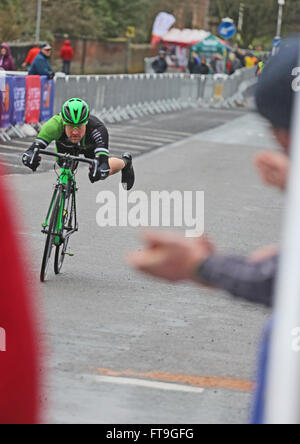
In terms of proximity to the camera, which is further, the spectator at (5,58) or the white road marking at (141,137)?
the spectator at (5,58)

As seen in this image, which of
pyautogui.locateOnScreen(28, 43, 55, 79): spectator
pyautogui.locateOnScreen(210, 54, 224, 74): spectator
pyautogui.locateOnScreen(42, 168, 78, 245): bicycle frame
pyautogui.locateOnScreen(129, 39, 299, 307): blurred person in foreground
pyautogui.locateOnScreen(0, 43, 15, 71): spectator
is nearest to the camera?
pyautogui.locateOnScreen(129, 39, 299, 307): blurred person in foreground

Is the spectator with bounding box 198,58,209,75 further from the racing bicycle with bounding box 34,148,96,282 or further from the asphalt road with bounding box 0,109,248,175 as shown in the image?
the racing bicycle with bounding box 34,148,96,282

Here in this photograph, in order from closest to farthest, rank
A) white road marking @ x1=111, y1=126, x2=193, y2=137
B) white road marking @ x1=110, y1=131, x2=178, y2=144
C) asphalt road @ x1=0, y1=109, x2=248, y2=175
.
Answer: asphalt road @ x1=0, y1=109, x2=248, y2=175 < white road marking @ x1=110, y1=131, x2=178, y2=144 < white road marking @ x1=111, y1=126, x2=193, y2=137

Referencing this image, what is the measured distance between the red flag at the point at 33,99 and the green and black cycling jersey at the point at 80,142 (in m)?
13.6

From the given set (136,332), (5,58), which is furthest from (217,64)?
(136,332)

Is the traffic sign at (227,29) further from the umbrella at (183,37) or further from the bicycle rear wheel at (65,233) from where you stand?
the bicycle rear wheel at (65,233)

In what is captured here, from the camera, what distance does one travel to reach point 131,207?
16.2 m

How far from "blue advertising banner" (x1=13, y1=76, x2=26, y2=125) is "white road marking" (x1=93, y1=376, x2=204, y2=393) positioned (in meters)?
16.4

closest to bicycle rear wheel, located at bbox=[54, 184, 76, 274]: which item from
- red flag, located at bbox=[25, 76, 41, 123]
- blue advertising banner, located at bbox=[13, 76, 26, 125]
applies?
blue advertising banner, located at bbox=[13, 76, 26, 125]

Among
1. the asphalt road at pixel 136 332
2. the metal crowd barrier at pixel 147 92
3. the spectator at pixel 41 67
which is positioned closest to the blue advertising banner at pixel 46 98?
the spectator at pixel 41 67

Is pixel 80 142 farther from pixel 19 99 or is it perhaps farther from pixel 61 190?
pixel 19 99

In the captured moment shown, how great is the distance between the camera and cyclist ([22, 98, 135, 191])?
10602 mm

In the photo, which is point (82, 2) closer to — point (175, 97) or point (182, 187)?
point (175, 97)

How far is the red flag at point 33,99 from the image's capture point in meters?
24.5
